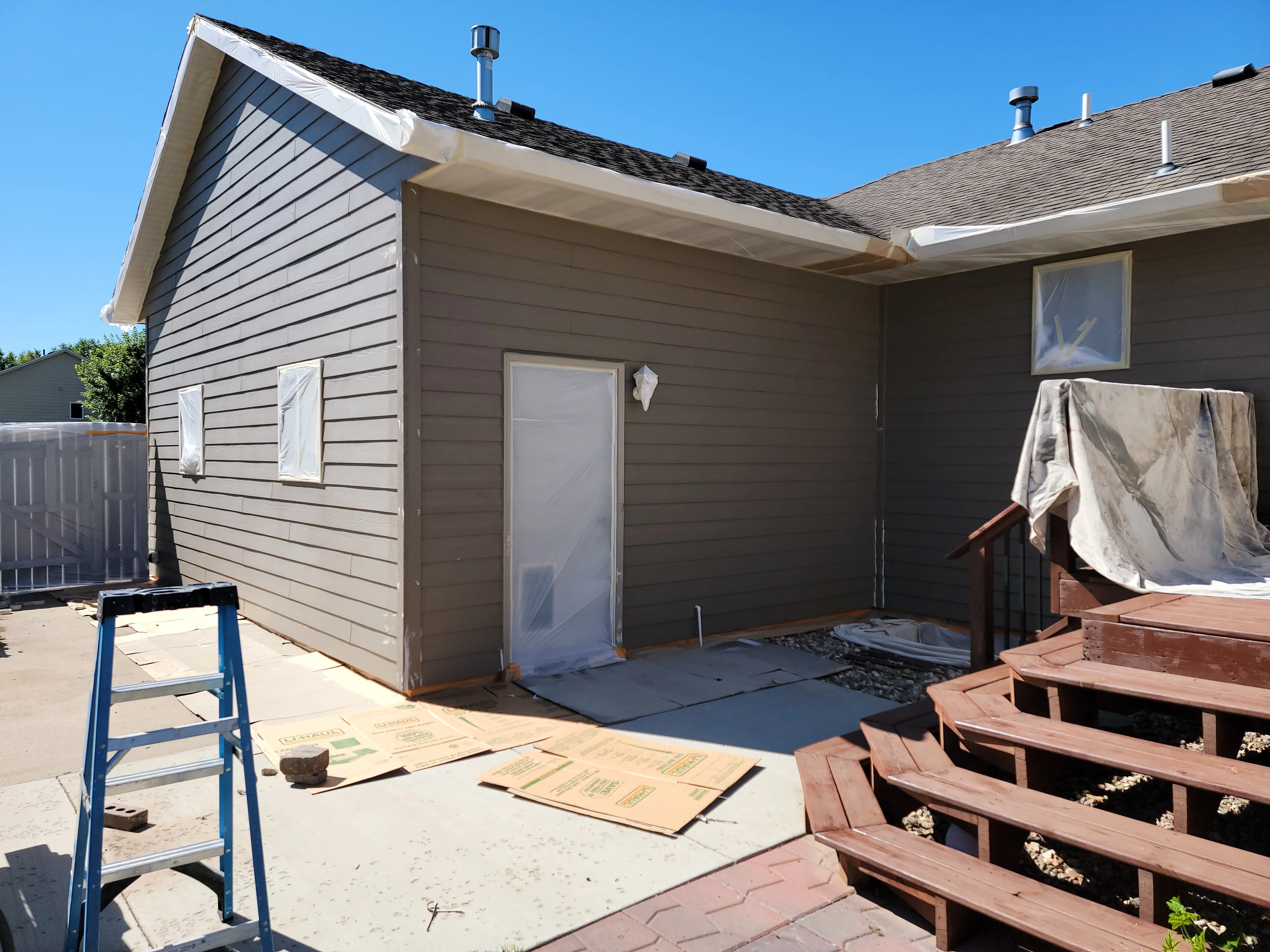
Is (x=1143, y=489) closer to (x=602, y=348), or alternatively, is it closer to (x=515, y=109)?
(x=602, y=348)

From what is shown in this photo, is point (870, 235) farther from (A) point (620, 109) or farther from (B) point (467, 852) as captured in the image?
(A) point (620, 109)

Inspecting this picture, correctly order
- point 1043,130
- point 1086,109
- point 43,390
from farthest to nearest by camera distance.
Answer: point 43,390 < point 1043,130 < point 1086,109

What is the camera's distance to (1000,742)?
2.85 meters

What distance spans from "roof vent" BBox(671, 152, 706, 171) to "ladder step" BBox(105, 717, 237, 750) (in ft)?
22.8

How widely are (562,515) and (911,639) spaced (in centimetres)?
318

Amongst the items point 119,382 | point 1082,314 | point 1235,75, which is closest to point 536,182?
point 1082,314

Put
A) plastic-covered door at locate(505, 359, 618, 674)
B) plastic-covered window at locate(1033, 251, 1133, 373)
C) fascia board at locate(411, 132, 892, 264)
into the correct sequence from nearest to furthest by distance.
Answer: fascia board at locate(411, 132, 892, 264)
plastic-covered door at locate(505, 359, 618, 674)
plastic-covered window at locate(1033, 251, 1133, 373)

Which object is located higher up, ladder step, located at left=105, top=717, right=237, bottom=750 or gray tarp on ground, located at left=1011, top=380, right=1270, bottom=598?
gray tarp on ground, located at left=1011, top=380, right=1270, bottom=598

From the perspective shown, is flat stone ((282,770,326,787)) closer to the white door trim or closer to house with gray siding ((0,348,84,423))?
the white door trim

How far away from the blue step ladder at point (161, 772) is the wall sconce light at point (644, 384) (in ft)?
12.7

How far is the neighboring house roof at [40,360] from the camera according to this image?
28.8 metres

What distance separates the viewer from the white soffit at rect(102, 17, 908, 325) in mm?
4305

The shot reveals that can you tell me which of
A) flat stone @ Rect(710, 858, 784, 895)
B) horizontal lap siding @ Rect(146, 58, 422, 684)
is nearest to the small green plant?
flat stone @ Rect(710, 858, 784, 895)

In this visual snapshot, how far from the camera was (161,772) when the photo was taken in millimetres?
1954
